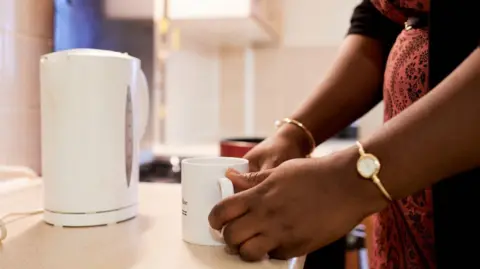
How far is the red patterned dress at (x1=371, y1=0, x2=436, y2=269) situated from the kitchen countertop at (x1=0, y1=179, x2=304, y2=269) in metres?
0.16

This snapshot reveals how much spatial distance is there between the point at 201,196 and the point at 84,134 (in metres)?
0.18

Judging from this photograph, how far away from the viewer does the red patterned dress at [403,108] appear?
66 centimetres

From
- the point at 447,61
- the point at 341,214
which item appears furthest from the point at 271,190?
the point at 447,61

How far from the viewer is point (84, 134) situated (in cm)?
71

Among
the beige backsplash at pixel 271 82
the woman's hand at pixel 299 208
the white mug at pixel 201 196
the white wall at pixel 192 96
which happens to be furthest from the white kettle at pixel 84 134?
the beige backsplash at pixel 271 82

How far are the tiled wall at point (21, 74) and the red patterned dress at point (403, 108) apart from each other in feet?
2.09

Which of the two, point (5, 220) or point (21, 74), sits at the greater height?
point (21, 74)

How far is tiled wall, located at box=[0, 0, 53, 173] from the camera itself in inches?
38.5

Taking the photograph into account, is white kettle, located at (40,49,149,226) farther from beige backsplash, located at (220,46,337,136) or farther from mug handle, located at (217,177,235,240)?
beige backsplash, located at (220,46,337,136)

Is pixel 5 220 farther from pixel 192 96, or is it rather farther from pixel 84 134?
pixel 192 96

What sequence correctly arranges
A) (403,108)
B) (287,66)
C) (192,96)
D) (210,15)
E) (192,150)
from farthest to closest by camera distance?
1. (287,66)
2. (192,96)
3. (192,150)
4. (210,15)
5. (403,108)

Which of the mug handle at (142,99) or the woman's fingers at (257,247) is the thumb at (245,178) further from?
the mug handle at (142,99)

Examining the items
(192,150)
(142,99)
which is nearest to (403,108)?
(142,99)

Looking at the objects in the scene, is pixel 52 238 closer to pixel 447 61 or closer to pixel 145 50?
pixel 447 61
